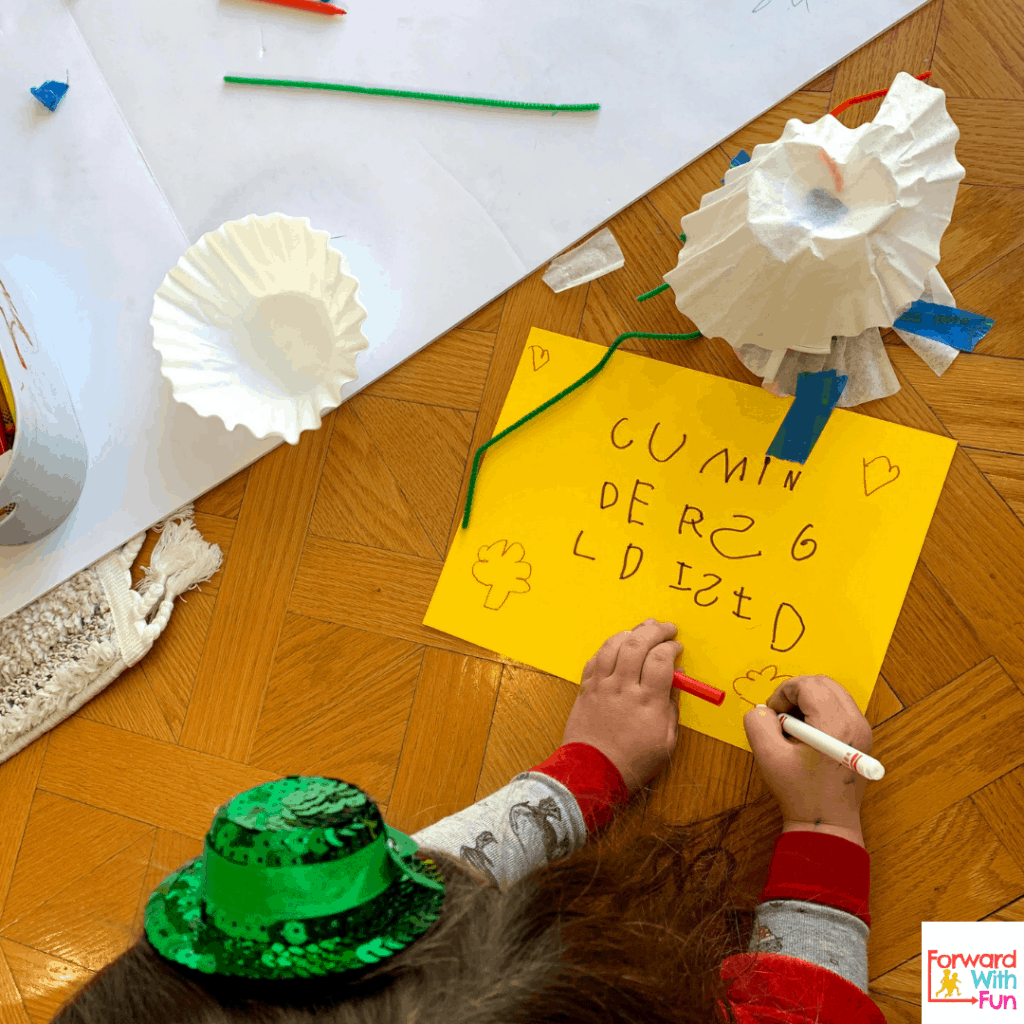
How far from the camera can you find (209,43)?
0.65 meters

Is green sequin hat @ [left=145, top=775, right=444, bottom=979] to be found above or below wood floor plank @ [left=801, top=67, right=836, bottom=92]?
below

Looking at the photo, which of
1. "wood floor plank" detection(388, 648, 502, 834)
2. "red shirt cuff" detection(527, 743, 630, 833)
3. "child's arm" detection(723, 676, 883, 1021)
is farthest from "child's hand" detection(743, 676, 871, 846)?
"wood floor plank" detection(388, 648, 502, 834)

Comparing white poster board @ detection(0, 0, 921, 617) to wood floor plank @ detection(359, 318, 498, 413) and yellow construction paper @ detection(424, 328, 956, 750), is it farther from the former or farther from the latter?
yellow construction paper @ detection(424, 328, 956, 750)

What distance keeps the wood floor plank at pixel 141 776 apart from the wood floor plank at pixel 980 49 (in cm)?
75

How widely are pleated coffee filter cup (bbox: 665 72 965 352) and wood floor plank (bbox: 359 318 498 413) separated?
19 cm

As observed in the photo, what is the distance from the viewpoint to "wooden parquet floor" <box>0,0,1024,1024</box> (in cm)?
57

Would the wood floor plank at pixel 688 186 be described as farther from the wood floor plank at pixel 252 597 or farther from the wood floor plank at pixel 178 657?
the wood floor plank at pixel 178 657

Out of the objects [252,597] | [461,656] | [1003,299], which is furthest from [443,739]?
[1003,299]

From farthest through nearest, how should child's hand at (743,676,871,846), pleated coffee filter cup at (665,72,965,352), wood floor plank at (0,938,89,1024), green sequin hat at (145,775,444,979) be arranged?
wood floor plank at (0,938,89,1024)
child's hand at (743,676,871,846)
pleated coffee filter cup at (665,72,965,352)
green sequin hat at (145,775,444,979)

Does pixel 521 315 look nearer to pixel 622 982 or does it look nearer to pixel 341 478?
pixel 341 478

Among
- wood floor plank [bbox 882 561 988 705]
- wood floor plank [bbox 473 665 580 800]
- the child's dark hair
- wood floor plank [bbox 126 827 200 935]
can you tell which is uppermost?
wood floor plank [bbox 882 561 988 705]

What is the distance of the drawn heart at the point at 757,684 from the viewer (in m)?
0.59

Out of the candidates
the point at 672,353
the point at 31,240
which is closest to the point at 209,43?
the point at 31,240

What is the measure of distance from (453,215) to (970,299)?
0.39 metres
